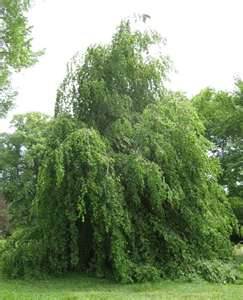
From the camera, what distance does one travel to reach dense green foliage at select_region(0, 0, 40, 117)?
7285mm

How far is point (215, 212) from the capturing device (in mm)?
10656

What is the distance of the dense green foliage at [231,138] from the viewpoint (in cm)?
1623

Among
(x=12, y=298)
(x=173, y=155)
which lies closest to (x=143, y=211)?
(x=173, y=155)

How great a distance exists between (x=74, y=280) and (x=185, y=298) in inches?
116

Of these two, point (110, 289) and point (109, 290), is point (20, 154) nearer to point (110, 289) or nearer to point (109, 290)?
point (110, 289)

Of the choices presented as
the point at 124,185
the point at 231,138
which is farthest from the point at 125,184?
the point at 231,138

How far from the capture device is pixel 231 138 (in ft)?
58.2

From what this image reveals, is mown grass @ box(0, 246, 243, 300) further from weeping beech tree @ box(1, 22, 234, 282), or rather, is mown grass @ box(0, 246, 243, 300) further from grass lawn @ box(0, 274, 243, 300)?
weeping beech tree @ box(1, 22, 234, 282)

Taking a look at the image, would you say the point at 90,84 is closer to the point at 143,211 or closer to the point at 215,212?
the point at 143,211

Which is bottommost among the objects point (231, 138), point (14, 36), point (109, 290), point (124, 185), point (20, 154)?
point (109, 290)

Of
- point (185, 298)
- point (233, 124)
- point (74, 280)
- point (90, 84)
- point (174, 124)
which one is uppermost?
point (233, 124)

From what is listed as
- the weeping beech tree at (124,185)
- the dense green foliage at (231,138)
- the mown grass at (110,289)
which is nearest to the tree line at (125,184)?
the weeping beech tree at (124,185)

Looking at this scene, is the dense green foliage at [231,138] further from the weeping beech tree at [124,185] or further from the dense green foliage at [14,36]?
the dense green foliage at [14,36]

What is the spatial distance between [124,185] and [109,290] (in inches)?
102
